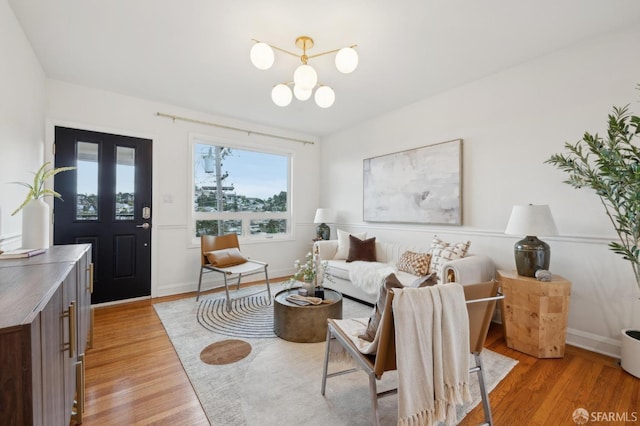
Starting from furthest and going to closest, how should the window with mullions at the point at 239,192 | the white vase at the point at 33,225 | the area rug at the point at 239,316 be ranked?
the window with mullions at the point at 239,192 < the area rug at the point at 239,316 < the white vase at the point at 33,225

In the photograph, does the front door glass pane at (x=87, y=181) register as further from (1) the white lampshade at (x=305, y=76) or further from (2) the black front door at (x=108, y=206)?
(1) the white lampshade at (x=305, y=76)

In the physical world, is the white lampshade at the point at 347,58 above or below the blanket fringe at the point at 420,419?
above

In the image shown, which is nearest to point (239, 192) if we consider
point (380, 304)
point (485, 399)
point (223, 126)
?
point (223, 126)

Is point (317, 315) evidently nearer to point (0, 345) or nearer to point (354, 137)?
point (0, 345)

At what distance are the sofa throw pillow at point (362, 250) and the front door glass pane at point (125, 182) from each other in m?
2.95

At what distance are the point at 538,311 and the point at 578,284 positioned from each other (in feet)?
1.92

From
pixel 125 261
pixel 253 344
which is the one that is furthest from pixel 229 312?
pixel 125 261

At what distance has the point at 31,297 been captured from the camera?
906mm

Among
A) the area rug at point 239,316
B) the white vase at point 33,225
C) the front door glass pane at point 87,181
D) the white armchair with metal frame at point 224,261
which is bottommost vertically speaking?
the area rug at point 239,316

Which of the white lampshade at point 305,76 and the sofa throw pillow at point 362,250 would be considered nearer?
the white lampshade at point 305,76

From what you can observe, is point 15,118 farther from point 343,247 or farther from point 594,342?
point 594,342

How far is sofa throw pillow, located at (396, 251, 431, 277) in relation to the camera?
3139 mm

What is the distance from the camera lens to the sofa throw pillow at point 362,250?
3900mm

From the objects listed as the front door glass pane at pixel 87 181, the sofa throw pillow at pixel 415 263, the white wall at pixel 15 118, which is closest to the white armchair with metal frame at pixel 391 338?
the sofa throw pillow at pixel 415 263
